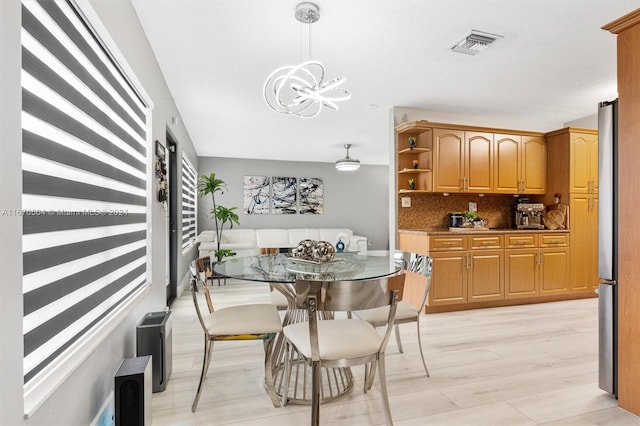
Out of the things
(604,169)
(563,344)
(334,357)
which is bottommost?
(563,344)

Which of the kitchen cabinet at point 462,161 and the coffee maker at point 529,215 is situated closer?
the kitchen cabinet at point 462,161

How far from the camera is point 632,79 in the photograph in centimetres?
186

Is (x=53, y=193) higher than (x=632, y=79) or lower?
lower

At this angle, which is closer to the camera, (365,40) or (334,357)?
(334,357)

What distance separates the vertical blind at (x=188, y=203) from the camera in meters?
5.48

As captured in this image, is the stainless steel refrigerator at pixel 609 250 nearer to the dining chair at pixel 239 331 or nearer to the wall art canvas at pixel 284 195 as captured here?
the dining chair at pixel 239 331

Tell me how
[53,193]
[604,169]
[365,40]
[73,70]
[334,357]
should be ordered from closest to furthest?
[53,193]
[73,70]
[334,357]
[604,169]
[365,40]

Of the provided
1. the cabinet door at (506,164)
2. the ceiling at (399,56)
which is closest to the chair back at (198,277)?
the ceiling at (399,56)

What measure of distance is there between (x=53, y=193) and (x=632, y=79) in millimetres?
2837

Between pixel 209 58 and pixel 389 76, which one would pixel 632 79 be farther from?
pixel 209 58

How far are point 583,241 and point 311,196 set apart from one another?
17.6 ft

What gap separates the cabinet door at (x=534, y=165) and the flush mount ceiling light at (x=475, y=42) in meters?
2.24

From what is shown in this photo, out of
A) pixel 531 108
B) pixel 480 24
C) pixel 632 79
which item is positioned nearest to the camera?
pixel 632 79

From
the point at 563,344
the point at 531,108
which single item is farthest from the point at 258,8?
the point at 531,108
